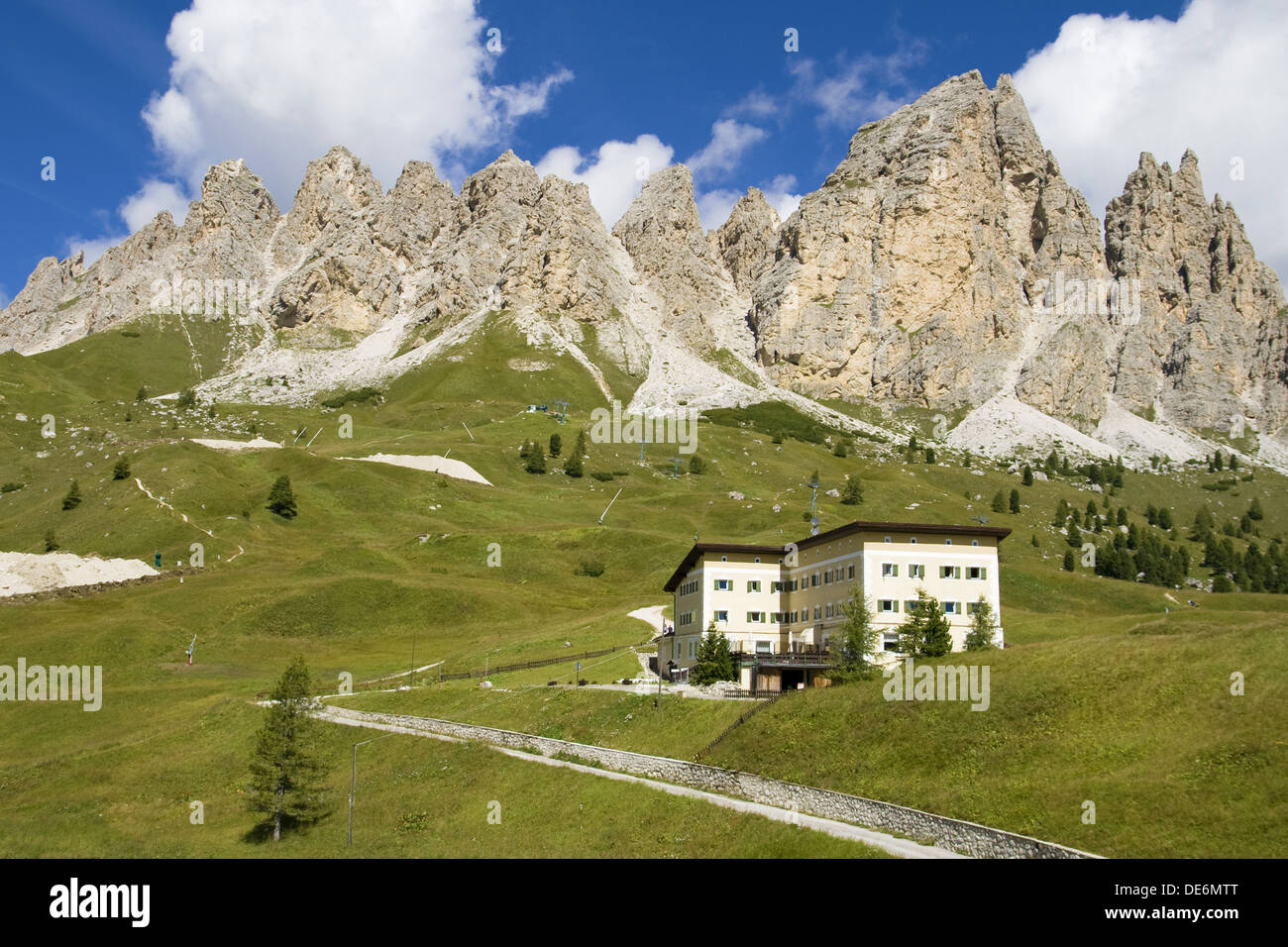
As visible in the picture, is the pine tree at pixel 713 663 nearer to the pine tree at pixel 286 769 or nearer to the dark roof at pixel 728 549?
the dark roof at pixel 728 549

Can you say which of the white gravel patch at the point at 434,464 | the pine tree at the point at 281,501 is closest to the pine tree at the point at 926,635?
the pine tree at the point at 281,501

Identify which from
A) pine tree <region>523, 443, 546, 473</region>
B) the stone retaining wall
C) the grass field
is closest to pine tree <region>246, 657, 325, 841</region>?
the grass field

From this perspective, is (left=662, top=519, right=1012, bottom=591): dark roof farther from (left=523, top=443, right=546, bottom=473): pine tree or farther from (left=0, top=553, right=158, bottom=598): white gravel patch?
(left=523, top=443, right=546, bottom=473): pine tree

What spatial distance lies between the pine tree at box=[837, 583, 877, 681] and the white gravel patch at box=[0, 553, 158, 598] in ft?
301

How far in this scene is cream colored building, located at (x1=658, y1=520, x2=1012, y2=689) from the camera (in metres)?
69.2

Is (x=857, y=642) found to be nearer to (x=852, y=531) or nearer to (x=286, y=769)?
(x=852, y=531)

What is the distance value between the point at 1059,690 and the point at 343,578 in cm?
9281

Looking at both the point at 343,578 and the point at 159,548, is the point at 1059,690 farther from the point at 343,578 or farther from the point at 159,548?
the point at 159,548

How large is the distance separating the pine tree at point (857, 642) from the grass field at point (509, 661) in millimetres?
6283

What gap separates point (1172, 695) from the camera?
37.6 m
